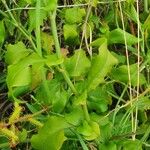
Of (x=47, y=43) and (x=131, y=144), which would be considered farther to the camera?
(x=47, y=43)

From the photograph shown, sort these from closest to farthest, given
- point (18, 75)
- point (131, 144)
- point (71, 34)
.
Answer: point (18, 75), point (131, 144), point (71, 34)

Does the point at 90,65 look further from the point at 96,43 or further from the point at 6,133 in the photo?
the point at 6,133

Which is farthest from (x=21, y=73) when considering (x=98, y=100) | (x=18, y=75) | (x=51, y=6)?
(x=98, y=100)

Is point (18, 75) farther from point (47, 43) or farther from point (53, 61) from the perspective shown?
point (47, 43)

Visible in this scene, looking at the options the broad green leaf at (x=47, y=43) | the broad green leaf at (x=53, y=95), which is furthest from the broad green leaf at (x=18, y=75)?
the broad green leaf at (x=47, y=43)

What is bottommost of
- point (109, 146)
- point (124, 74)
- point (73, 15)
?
point (109, 146)

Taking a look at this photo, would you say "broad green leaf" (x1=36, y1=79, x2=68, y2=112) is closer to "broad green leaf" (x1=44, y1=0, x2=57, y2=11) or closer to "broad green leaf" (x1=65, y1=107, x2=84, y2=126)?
"broad green leaf" (x1=65, y1=107, x2=84, y2=126)

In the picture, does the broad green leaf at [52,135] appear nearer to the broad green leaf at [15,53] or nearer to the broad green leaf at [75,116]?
the broad green leaf at [75,116]

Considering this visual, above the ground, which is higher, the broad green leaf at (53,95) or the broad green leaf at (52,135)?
the broad green leaf at (53,95)

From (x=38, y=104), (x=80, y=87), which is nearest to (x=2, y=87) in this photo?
(x=38, y=104)
